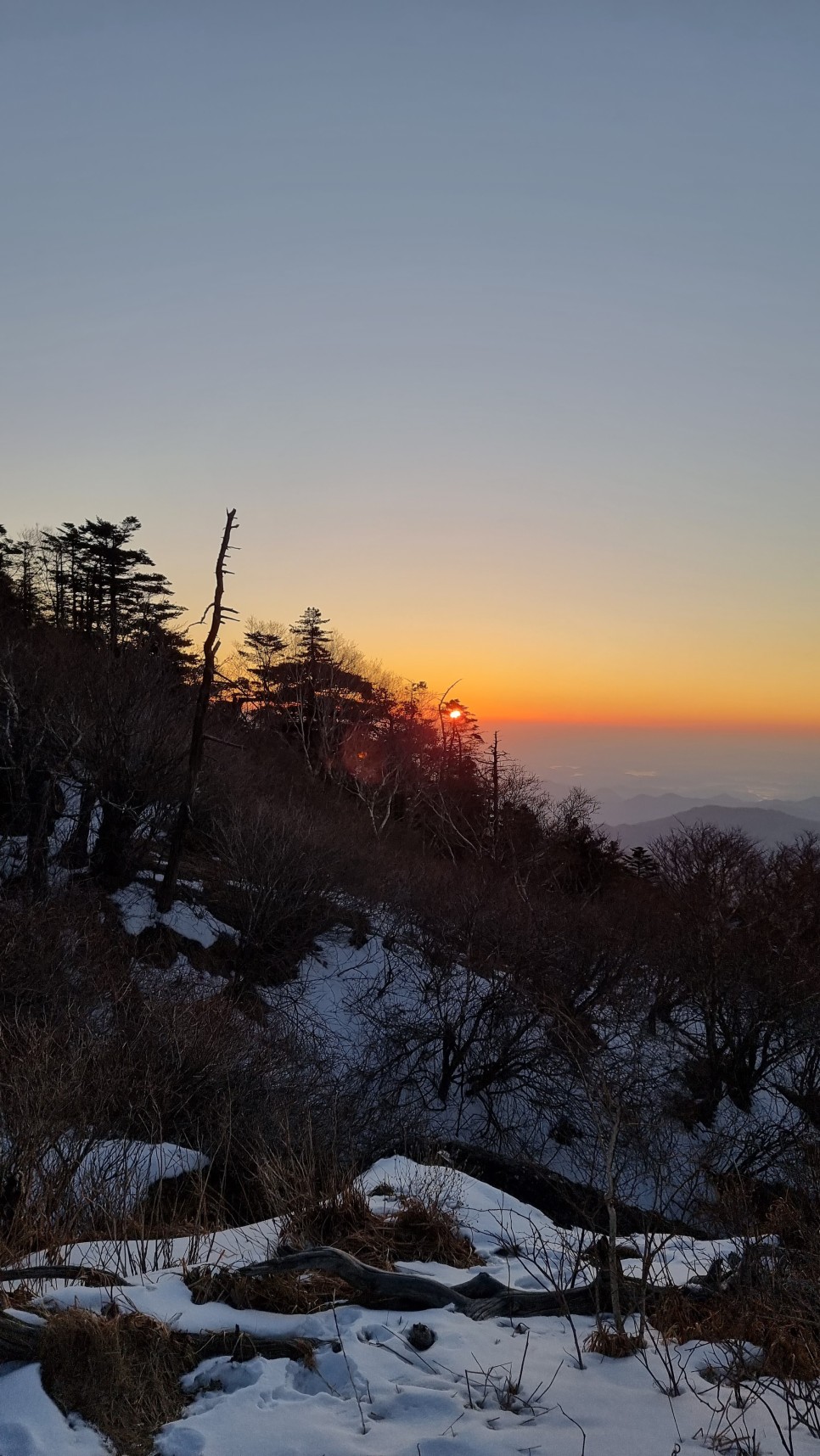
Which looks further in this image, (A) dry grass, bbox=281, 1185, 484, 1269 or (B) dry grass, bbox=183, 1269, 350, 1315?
(A) dry grass, bbox=281, 1185, 484, 1269

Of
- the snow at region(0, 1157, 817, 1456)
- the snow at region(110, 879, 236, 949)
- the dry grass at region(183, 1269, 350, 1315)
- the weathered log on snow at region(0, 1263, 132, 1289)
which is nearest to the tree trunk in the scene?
the snow at region(110, 879, 236, 949)

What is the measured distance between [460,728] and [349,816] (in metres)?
22.3

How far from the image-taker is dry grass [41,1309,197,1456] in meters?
3.88

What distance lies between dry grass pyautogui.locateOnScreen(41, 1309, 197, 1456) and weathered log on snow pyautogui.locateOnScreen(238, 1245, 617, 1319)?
0.86m

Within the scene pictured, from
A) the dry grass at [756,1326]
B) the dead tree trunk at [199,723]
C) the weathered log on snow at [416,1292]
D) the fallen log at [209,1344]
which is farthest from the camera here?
the dead tree trunk at [199,723]

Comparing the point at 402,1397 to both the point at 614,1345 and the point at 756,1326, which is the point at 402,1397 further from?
the point at 756,1326

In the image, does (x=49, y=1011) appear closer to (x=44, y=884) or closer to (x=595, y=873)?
(x=44, y=884)

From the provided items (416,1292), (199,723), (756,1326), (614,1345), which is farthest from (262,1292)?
(199,723)

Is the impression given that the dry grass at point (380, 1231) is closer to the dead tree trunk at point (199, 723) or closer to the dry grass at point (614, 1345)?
the dry grass at point (614, 1345)

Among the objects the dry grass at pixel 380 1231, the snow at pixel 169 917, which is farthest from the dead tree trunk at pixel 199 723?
the dry grass at pixel 380 1231

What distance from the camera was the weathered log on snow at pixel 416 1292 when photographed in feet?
17.1

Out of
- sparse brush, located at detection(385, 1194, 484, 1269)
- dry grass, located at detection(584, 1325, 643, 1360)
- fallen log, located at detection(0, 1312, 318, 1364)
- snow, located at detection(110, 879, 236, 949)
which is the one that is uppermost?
fallen log, located at detection(0, 1312, 318, 1364)

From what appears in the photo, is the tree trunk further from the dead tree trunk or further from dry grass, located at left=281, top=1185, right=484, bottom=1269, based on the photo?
dry grass, located at left=281, top=1185, right=484, bottom=1269

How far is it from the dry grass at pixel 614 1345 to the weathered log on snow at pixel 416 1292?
A: 236 mm
